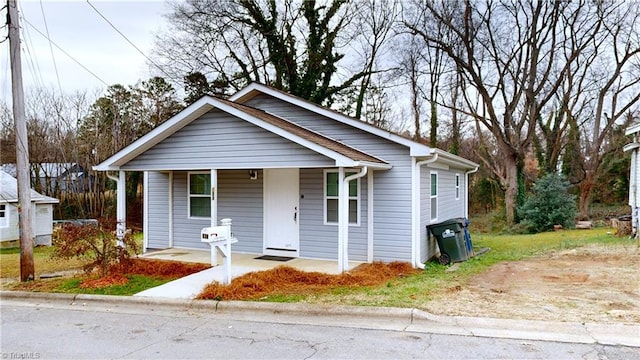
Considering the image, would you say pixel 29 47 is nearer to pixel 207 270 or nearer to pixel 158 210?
pixel 158 210

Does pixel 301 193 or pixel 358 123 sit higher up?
pixel 358 123

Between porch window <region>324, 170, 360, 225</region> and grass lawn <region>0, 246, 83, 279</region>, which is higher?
porch window <region>324, 170, 360, 225</region>

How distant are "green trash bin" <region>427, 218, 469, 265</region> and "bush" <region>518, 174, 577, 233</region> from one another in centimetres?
1072

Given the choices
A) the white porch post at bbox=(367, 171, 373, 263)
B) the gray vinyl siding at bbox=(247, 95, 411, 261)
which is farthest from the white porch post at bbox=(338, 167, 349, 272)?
the gray vinyl siding at bbox=(247, 95, 411, 261)

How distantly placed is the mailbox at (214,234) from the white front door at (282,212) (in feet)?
9.42

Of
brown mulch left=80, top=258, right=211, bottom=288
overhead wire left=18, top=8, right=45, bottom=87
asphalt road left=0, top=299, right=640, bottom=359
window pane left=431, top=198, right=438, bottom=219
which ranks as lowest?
asphalt road left=0, top=299, right=640, bottom=359

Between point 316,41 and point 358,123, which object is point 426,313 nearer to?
point 358,123

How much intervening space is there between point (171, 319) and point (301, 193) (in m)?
4.74

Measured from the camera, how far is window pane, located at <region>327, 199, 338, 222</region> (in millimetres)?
9695

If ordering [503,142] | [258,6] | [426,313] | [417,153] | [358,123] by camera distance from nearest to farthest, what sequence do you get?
[426,313] < [417,153] < [358,123] < [503,142] < [258,6]

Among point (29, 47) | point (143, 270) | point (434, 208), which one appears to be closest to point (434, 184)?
point (434, 208)

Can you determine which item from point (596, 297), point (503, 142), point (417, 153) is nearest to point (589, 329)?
point (596, 297)

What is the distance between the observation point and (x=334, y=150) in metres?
7.96

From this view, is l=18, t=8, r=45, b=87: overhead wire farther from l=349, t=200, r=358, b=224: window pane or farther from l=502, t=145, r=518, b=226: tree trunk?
l=502, t=145, r=518, b=226: tree trunk
